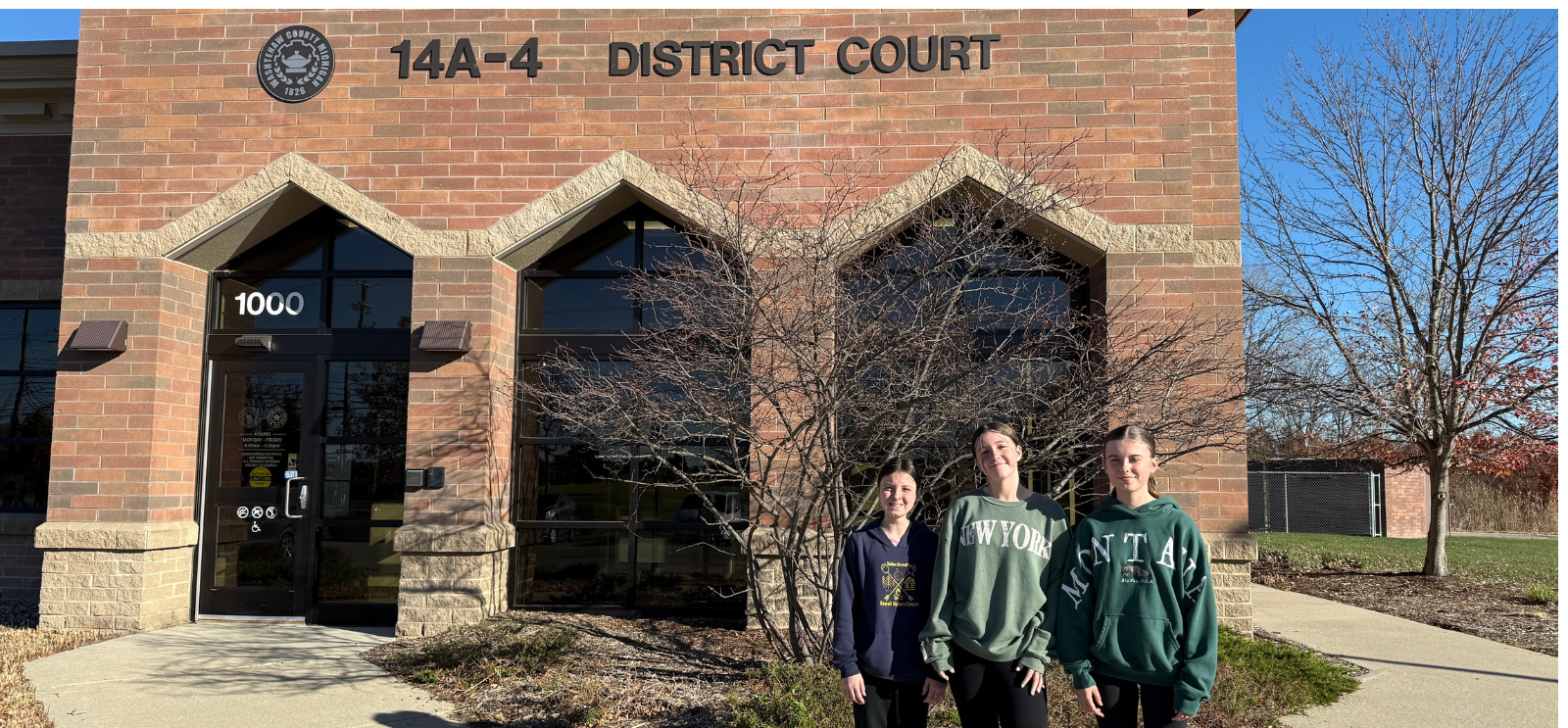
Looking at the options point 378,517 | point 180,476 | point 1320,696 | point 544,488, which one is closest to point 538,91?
point 544,488

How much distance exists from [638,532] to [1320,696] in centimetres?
531

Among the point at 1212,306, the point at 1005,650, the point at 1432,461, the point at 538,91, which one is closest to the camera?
the point at 1005,650

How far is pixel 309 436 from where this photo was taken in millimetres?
8820

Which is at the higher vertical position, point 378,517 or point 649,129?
point 649,129

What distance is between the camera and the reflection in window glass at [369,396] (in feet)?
29.1

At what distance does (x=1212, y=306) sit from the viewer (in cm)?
790

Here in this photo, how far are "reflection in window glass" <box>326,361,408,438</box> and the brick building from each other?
0.8 inches

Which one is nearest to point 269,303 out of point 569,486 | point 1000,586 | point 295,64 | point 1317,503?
point 295,64

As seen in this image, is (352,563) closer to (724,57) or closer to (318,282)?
(318,282)

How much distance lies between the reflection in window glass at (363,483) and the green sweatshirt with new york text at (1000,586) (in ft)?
21.8

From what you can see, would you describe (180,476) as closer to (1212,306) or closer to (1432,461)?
(1212,306)

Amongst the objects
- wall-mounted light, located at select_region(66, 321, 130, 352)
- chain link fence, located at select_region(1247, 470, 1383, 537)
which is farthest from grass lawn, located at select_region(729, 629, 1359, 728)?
chain link fence, located at select_region(1247, 470, 1383, 537)

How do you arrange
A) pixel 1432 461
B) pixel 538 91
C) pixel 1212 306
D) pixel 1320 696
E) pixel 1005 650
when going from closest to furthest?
pixel 1005 650, pixel 1320 696, pixel 1212 306, pixel 538 91, pixel 1432 461

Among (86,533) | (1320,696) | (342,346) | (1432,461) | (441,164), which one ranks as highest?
(441,164)
